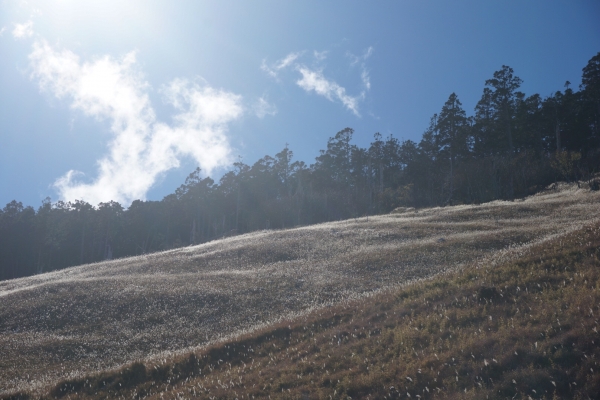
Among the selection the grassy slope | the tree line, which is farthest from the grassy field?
the tree line

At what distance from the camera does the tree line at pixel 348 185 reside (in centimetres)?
7500

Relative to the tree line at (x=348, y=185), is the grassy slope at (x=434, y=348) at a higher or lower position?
lower

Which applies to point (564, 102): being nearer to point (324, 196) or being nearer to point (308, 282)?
point (324, 196)

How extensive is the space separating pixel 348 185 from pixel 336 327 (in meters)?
93.8

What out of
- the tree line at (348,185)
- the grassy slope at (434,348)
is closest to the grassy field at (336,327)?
the grassy slope at (434,348)

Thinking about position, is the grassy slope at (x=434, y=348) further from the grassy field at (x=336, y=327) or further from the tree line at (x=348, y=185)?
the tree line at (x=348, y=185)

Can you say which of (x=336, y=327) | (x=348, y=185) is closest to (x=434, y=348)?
(x=336, y=327)

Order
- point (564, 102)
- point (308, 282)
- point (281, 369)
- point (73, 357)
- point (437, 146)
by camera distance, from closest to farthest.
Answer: point (281, 369) < point (73, 357) < point (308, 282) < point (564, 102) < point (437, 146)

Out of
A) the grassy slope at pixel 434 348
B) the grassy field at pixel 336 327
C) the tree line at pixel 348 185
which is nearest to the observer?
the grassy slope at pixel 434 348

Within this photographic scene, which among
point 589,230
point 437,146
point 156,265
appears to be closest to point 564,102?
point 437,146

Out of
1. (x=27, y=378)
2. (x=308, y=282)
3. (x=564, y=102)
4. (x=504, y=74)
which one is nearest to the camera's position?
(x=27, y=378)

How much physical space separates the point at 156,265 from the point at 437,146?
223 ft

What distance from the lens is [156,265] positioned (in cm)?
4256

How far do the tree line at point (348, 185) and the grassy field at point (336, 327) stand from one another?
42976 millimetres
